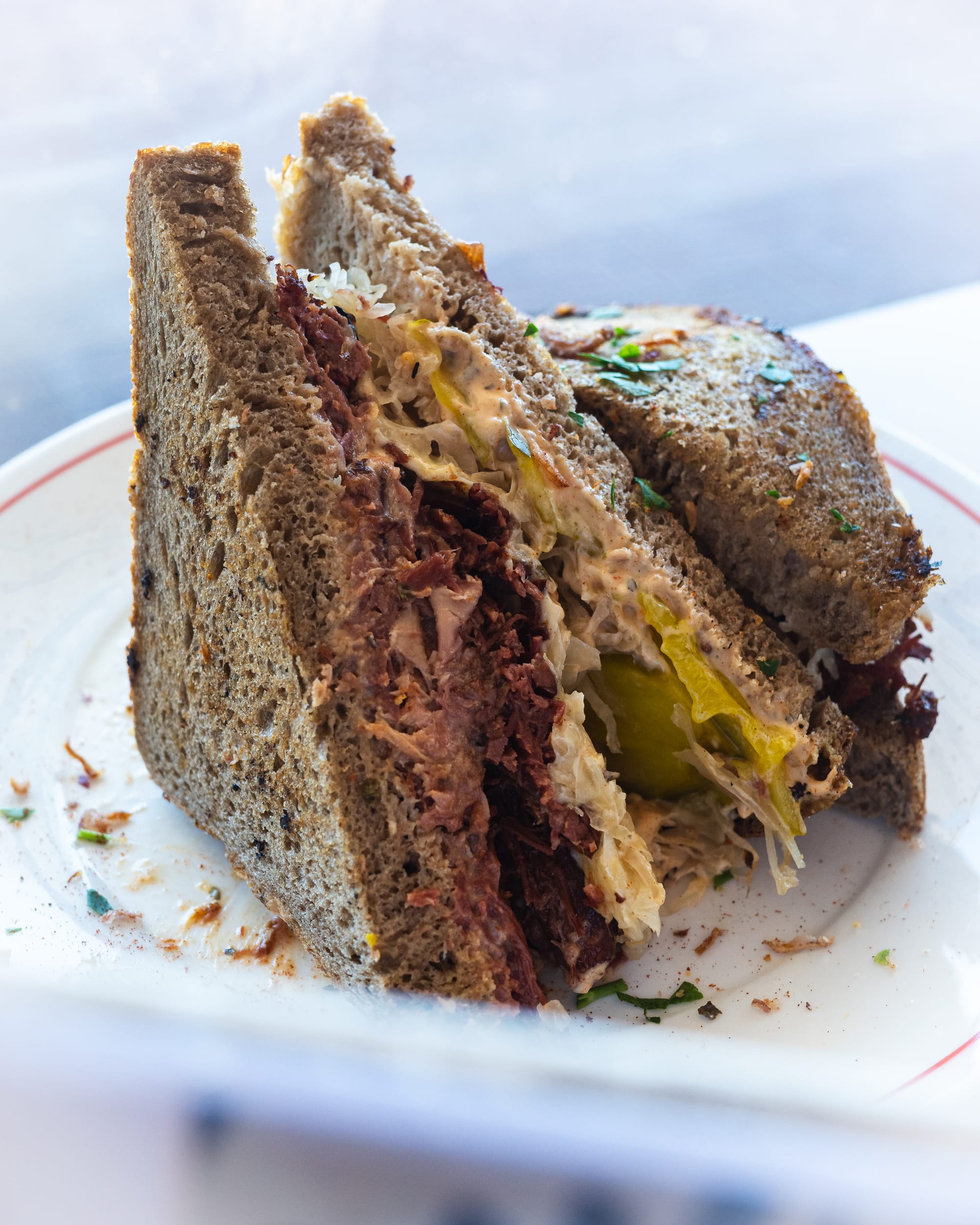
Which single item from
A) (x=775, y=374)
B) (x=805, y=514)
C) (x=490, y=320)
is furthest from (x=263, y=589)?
(x=775, y=374)

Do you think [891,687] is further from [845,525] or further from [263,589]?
[263,589]

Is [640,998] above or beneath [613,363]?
beneath

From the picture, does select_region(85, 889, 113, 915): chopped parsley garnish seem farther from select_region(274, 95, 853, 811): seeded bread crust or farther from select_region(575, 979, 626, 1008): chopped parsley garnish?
select_region(274, 95, 853, 811): seeded bread crust

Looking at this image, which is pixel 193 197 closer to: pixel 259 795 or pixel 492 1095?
pixel 259 795

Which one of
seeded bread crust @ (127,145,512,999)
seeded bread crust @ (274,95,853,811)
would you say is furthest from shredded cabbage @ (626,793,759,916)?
seeded bread crust @ (127,145,512,999)

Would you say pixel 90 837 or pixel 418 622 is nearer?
pixel 418 622

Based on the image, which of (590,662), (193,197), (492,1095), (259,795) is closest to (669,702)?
(590,662)

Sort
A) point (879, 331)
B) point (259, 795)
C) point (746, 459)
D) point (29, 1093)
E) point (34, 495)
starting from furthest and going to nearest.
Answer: point (879, 331), point (34, 495), point (746, 459), point (259, 795), point (29, 1093)
